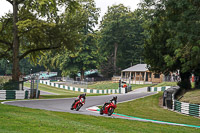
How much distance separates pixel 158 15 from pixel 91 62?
47.5 metres

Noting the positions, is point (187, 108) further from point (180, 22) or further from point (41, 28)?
point (41, 28)

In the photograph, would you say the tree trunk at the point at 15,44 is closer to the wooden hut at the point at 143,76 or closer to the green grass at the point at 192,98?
the green grass at the point at 192,98

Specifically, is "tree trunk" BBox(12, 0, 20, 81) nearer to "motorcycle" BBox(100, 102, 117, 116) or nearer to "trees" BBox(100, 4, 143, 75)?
"motorcycle" BBox(100, 102, 117, 116)

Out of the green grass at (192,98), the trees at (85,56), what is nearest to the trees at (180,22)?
the green grass at (192,98)

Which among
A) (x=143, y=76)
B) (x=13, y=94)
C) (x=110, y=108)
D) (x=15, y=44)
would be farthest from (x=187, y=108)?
(x=143, y=76)

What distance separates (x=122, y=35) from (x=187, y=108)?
6018cm

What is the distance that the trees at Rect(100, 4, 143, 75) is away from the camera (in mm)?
76500

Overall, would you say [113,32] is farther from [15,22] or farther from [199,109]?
[199,109]

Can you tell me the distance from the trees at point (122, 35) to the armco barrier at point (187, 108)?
176ft

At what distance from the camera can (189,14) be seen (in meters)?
14.9

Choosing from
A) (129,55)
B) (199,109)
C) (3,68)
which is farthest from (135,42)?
(199,109)

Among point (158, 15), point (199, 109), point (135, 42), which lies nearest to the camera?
point (158, 15)

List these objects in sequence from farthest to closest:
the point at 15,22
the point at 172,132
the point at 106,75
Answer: the point at 106,75
the point at 15,22
the point at 172,132

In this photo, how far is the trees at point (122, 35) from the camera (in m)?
76.5
